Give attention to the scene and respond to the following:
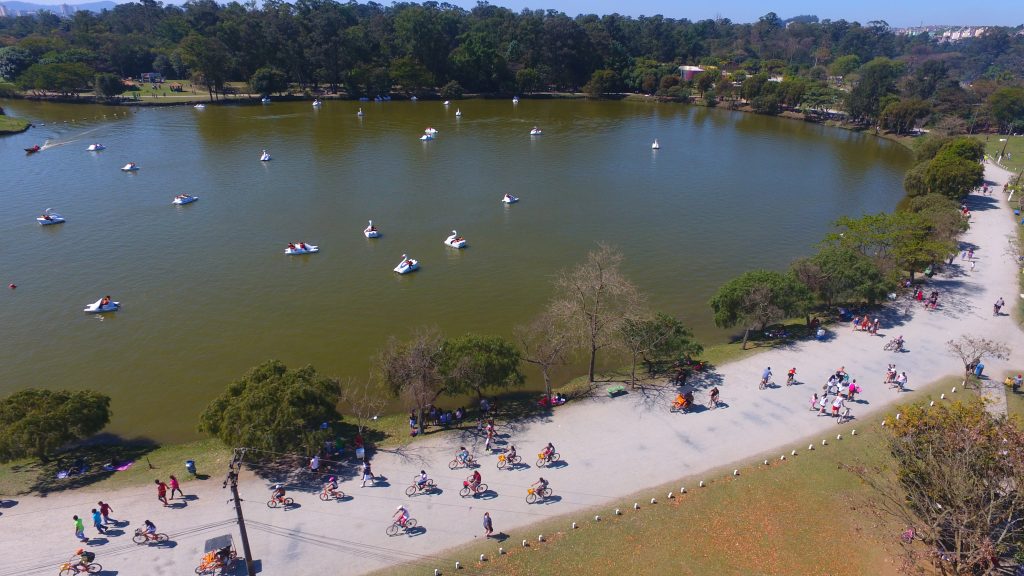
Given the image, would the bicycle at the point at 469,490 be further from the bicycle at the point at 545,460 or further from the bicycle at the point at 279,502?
the bicycle at the point at 279,502

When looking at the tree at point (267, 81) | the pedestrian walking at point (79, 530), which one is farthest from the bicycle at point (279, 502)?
the tree at point (267, 81)

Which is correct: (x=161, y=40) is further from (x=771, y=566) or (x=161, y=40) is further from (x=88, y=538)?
(x=771, y=566)

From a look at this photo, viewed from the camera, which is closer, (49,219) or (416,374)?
(416,374)

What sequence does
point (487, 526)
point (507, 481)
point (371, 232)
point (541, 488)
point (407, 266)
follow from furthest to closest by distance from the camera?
point (371, 232) < point (407, 266) < point (507, 481) < point (541, 488) < point (487, 526)

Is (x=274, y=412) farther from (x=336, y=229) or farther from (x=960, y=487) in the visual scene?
(x=336, y=229)

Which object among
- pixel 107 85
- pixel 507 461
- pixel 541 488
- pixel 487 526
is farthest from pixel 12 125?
pixel 541 488

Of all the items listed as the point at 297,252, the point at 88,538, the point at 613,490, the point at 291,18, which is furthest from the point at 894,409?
the point at 291,18

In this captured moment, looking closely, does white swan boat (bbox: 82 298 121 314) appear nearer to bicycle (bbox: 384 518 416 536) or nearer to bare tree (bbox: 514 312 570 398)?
bare tree (bbox: 514 312 570 398)
